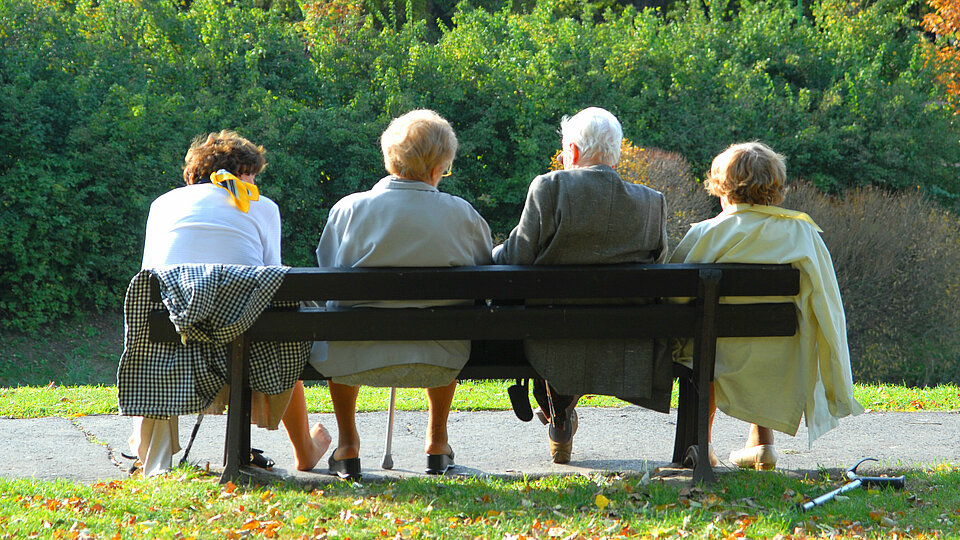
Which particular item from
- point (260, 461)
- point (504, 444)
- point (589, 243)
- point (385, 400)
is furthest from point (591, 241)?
point (385, 400)

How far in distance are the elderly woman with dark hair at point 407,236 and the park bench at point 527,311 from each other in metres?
0.15

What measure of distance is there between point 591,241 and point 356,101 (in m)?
12.3

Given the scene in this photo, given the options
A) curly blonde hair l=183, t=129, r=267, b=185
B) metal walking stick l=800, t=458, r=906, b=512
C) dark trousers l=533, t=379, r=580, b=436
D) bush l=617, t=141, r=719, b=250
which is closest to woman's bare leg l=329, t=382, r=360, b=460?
dark trousers l=533, t=379, r=580, b=436

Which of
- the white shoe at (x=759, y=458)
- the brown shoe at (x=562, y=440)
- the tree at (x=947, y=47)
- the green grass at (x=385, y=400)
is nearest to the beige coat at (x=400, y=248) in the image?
the brown shoe at (x=562, y=440)

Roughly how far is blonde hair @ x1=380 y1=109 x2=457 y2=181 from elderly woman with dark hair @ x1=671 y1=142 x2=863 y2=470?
116cm

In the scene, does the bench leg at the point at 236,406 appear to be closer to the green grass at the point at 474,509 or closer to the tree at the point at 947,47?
the green grass at the point at 474,509

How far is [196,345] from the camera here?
4074 millimetres

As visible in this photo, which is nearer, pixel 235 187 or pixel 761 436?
pixel 235 187

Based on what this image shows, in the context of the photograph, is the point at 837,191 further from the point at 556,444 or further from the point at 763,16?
the point at 556,444

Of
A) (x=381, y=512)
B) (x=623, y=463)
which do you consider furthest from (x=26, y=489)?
(x=623, y=463)

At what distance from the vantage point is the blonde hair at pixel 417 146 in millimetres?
4156

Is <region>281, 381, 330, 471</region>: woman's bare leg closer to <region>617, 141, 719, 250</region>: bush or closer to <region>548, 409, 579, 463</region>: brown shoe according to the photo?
<region>548, 409, 579, 463</region>: brown shoe

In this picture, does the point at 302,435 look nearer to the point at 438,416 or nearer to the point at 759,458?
the point at 438,416

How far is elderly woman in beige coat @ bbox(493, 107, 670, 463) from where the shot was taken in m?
4.08
